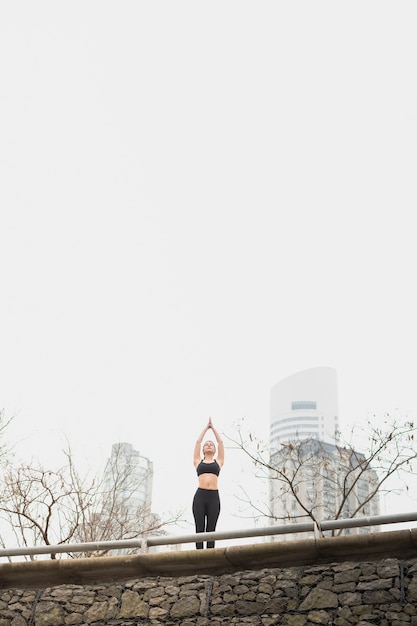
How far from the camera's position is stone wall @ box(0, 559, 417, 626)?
251 inches

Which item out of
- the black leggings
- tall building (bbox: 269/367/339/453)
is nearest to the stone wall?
the black leggings

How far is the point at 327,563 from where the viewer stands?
682cm

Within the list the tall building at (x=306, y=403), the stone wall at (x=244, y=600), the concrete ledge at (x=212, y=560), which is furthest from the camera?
the tall building at (x=306, y=403)

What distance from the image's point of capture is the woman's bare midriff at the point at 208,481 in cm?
791

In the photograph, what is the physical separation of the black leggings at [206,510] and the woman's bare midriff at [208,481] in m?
0.05

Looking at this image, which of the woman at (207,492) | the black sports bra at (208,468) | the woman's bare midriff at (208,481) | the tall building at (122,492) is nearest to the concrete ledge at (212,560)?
the woman at (207,492)

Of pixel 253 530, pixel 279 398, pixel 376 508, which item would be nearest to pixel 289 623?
pixel 253 530

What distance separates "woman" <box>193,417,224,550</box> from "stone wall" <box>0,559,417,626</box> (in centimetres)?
70

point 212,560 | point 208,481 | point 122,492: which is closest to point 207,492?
point 208,481

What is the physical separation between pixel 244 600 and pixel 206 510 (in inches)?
46.6

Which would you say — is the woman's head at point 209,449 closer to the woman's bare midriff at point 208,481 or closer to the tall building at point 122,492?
the woman's bare midriff at point 208,481

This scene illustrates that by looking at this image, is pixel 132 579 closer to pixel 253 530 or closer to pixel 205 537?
pixel 205 537

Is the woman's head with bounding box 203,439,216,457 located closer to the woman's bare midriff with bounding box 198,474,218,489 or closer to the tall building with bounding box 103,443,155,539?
the woman's bare midriff with bounding box 198,474,218,489

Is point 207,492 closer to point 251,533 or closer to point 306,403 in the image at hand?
point 251,533
